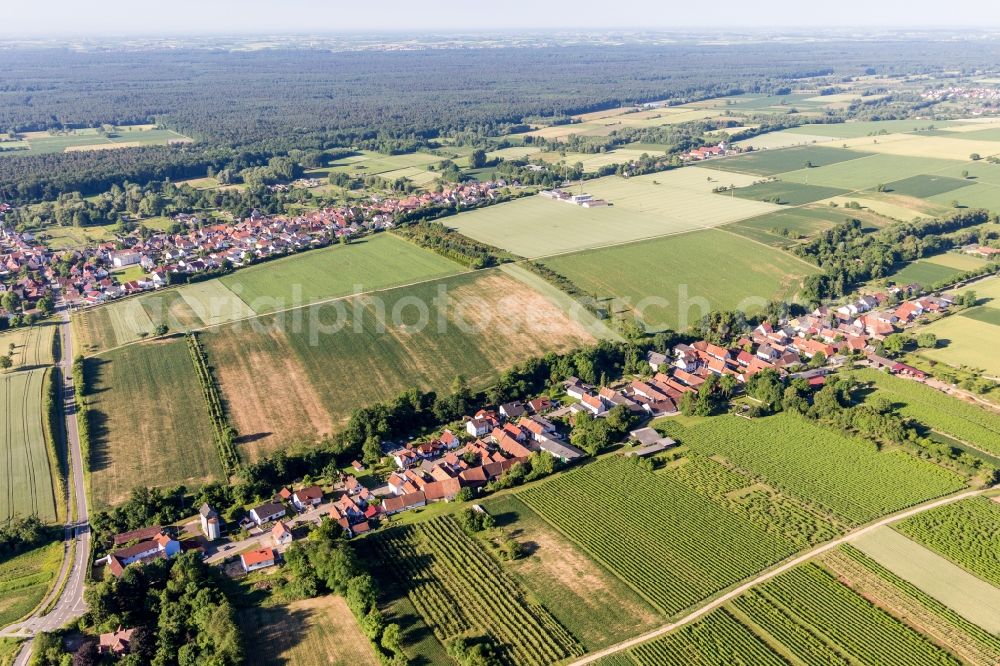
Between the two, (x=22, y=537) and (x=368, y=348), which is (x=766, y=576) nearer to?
(x=368, y=348)

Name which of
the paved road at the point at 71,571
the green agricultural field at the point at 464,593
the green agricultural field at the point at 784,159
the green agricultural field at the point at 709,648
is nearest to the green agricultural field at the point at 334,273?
the paved road at the point at 71,571

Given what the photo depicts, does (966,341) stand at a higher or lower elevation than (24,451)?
higher

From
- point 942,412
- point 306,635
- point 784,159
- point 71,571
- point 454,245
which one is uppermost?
point 784,159

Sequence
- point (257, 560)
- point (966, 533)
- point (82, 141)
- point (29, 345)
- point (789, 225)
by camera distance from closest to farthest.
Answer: point (257, 560) < point (966, 533) < point (29, 345) < point (789, 225) < point (82, 141)

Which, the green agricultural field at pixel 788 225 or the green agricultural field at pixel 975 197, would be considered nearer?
the green agricultural field at pixel 788 225

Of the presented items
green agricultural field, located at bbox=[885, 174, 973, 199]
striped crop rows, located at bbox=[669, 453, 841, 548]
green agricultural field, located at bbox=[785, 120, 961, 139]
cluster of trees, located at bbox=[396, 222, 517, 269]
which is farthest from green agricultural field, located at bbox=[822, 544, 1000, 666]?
green agricultural field, located at bbox=[785, 120, 961, 139]

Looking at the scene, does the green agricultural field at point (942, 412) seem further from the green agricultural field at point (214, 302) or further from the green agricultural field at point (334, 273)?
the green agricultural field at point (214, 302)

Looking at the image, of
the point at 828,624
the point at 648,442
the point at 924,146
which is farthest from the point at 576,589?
the point at 924,146
